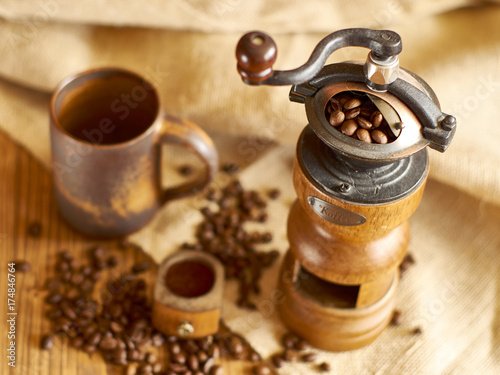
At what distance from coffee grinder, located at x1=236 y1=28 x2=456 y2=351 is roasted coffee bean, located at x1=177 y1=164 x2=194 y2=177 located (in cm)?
41

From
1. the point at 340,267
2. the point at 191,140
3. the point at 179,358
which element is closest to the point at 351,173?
the point at 340,267

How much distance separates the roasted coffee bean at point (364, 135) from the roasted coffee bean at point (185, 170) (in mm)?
703

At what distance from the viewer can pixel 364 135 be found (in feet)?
2.66

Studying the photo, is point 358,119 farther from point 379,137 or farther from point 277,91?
point 277,91

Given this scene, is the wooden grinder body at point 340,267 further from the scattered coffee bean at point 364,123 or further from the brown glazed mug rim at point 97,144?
the brown glazed mug rim at point 97,144

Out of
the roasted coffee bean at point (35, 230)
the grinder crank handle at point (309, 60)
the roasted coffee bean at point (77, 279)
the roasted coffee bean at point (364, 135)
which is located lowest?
the roasted coffee bean at point (77, 279)

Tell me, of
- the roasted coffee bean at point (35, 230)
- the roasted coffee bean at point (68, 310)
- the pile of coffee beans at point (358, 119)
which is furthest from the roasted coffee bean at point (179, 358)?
the pile of coffee beans at point (358, 119)

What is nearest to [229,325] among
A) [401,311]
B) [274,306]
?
[274,306]

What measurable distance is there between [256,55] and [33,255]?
796mm

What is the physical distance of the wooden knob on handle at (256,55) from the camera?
0.72 m

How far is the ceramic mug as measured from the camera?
1133 millimetres

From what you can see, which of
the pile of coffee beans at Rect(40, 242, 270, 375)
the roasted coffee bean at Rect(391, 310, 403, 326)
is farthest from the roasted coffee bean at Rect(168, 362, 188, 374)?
the roasted coffee bean at Rect(391, 310, 403, 326)

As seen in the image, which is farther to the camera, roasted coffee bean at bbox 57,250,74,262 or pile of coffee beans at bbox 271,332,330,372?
roasted coffee bean at bbox 57,250,74,262

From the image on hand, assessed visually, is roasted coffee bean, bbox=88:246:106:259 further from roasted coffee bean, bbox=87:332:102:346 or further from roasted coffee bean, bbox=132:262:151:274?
roasted coffee bean, bbox=87:332:102:346
